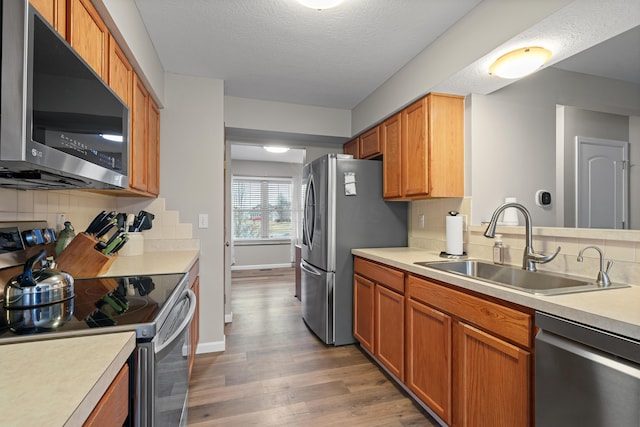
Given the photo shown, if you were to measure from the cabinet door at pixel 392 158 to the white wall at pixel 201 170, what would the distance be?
1.47 metres

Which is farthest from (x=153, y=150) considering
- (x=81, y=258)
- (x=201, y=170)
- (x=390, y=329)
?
(x=390, y=329)

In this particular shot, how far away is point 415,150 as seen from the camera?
2.47m

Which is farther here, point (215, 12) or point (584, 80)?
point (584, 80)

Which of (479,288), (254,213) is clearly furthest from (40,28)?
(254,213)

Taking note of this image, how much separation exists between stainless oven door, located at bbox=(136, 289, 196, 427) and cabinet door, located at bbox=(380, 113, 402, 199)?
1.90 meters

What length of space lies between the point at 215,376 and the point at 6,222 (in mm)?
1597

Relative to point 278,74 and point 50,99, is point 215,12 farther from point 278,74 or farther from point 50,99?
point 50,99

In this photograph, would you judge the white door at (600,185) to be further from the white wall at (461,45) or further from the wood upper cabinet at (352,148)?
the wood upper cabinet at (352,148)

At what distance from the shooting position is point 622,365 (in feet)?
2.94

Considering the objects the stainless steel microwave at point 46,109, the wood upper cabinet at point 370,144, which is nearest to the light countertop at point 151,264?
the stainless steel microwave at point 46,109

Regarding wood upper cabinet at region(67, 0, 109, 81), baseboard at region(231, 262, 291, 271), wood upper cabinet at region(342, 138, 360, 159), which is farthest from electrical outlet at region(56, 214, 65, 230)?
baseboard at region(231, 262, 291, 271)

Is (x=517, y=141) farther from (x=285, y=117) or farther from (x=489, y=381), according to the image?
(x=285, y=117)

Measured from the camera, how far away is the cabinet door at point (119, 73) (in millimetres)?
1531

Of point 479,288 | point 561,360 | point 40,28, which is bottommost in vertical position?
point 561,360
